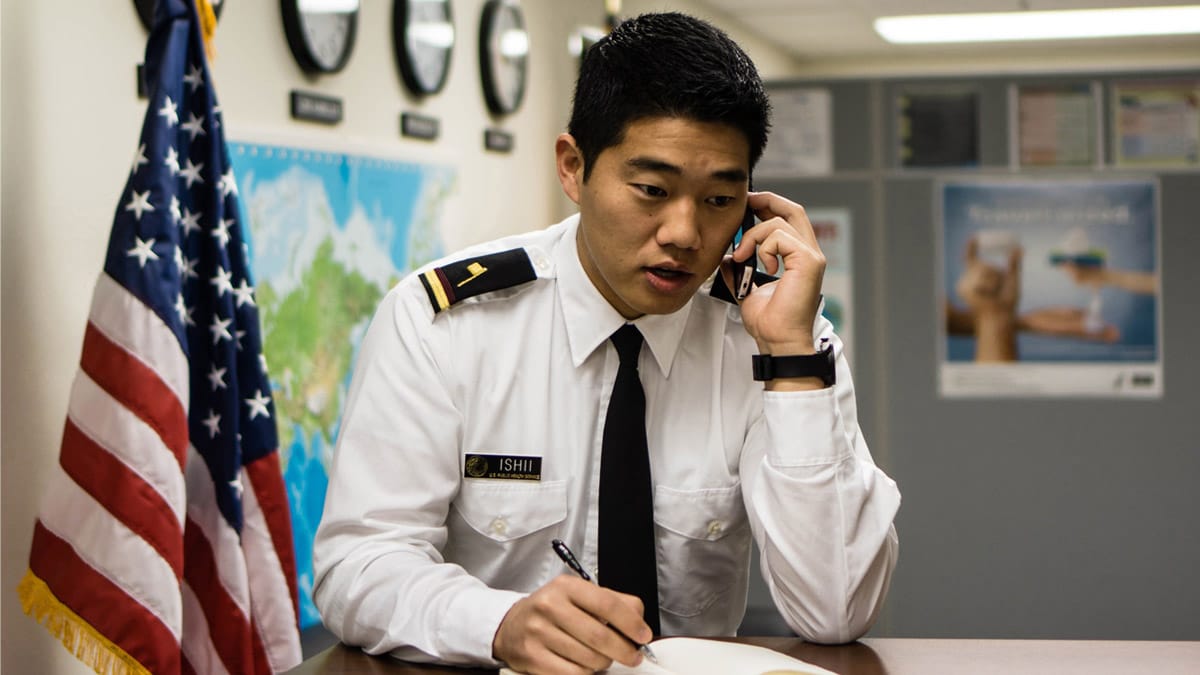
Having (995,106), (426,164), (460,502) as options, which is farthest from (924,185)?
(460,502)

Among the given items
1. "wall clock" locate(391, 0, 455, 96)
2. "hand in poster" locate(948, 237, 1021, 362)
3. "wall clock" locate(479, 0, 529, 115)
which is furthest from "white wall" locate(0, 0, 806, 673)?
"hand in poster" locate(948, 237, 1021, 362)

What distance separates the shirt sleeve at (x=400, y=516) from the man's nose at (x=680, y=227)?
1.05ft

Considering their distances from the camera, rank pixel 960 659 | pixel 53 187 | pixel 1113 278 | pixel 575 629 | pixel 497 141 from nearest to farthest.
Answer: pixel 575 629 < pixel 960 659 < pixel 53 187 < pixel 1113 278 < pixel 497 141

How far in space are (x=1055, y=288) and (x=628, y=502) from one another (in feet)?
8.26

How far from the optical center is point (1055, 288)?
3.62 meters

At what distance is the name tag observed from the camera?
1514 millimetres

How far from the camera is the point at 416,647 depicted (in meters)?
1.27

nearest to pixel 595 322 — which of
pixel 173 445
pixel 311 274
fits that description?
pixel 173 445

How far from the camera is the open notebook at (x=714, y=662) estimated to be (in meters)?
1.15

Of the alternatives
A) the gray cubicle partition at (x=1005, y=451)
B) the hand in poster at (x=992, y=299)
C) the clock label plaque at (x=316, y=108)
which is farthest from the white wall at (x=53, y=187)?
the hand in poster at (x=992, y=299)

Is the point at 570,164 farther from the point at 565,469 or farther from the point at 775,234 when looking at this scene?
the point at 565,469

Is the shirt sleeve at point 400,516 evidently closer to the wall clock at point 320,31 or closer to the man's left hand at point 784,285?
the man's left hand at point 784,285

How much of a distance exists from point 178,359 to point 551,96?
310 centimetres

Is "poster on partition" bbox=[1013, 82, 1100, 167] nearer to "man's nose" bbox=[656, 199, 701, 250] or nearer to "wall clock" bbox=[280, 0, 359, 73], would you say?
"wall clock" bbox=[280, 0, 359, 73]
